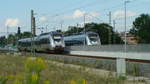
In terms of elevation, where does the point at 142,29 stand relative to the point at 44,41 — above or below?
above

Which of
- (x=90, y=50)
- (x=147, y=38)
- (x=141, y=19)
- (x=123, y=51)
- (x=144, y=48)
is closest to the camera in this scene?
(x=144, y=48)

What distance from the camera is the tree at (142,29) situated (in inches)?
4181

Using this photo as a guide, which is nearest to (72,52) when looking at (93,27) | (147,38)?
(147,38)

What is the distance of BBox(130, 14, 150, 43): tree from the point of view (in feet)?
348

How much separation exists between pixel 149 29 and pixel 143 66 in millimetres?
89491

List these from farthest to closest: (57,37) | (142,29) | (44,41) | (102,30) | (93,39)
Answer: (102,30) → (142,29) → (93,39) → (44,41) → (57,37)

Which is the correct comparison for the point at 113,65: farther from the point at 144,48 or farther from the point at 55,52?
the point at 55,52

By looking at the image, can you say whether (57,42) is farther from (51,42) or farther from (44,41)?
(44,41)

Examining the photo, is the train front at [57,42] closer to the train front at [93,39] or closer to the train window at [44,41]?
the train window at [44,41]

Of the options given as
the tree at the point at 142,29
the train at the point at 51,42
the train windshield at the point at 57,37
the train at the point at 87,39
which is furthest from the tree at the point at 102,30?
the train windshield at the point at 57,37

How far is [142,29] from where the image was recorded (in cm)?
11200

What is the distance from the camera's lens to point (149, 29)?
4230 inches

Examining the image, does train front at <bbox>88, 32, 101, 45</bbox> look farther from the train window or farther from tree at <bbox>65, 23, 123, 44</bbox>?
tree at <bbox>65, 23, 123, 44</bbox>

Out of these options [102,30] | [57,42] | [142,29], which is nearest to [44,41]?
[57,42]
